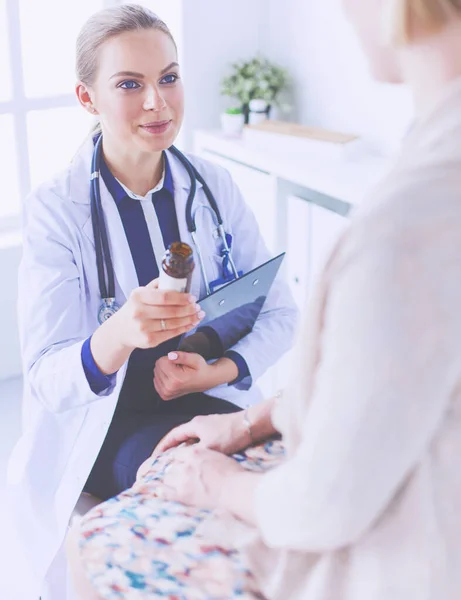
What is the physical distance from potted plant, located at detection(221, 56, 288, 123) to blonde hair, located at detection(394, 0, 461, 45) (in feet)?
7.96

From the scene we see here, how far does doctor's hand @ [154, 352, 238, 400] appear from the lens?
4.96 feet

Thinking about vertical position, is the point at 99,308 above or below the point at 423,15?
below

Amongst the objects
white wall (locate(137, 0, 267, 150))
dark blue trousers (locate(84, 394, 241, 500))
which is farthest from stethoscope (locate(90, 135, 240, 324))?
white wall (locate(137, 0, 267, 150))

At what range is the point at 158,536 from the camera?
977mm

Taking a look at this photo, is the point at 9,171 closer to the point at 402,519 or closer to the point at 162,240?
the point at 162,240

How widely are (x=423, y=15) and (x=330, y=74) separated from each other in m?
2.34

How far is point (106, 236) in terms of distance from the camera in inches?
61.9

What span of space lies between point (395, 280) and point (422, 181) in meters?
0.09

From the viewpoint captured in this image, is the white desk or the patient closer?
the patient

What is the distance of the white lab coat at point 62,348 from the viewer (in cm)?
149

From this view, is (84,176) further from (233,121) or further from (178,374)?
(233,121)

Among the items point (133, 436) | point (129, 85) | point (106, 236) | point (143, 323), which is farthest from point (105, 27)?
point (133, 436)

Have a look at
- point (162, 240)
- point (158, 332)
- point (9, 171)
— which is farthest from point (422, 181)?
point (9, 171)

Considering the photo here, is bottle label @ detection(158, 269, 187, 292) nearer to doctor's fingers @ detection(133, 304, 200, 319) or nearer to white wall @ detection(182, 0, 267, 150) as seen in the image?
doctor's fingers @ detection(133, 304, 200, 319)
